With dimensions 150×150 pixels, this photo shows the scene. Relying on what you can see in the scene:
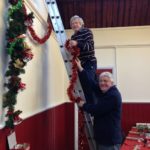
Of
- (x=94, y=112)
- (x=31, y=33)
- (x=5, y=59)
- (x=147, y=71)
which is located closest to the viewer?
(x=5, y=59)

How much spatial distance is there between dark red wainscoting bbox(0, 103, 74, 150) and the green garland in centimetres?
20

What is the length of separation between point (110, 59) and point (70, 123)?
58.7 inches

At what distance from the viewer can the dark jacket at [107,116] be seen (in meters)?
2.65

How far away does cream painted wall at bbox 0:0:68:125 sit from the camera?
268cm

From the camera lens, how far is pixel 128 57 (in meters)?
5.25

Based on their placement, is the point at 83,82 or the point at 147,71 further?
the point at 147,71

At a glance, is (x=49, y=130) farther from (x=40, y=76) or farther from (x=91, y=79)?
(x=91, y=79)

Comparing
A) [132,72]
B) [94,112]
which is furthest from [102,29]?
[94,112]

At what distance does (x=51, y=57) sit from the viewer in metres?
4.12

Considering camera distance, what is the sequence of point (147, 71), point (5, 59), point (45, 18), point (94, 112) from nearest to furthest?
point (5, 59) → point (94, 112) → point (45, 18) → point (147, 71)

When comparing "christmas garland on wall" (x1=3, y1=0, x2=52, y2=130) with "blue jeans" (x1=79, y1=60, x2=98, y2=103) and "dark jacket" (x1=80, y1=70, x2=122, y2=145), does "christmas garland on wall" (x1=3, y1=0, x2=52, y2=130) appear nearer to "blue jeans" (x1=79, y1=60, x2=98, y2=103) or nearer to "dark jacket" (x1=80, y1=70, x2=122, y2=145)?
"dark jacket" (x1=80, y1=70, x2=122, y2=145)

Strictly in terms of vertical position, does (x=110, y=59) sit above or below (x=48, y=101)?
above

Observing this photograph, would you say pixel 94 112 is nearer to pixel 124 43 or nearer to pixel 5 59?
pixel 5 59

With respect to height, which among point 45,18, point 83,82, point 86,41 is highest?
point 45,18
